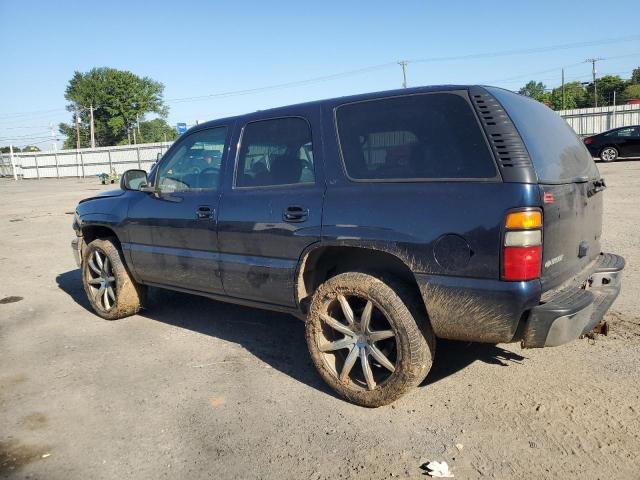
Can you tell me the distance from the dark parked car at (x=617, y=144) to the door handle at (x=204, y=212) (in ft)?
63.8

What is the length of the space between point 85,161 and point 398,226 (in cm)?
4503

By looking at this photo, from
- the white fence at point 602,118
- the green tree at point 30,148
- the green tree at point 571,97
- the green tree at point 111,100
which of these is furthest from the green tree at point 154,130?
the white fence at point 602,118

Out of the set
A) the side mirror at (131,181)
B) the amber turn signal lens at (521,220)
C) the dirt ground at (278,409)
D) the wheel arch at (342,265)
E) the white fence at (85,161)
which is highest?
the white fence at (85,161)

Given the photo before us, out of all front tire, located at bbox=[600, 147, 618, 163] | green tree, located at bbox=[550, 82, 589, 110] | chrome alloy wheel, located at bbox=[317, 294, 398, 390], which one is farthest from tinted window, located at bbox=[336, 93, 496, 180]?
green tree, located at bbox=[550, 82, 589, 110]

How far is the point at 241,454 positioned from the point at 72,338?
106 inches

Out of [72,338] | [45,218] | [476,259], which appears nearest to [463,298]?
[476,259]

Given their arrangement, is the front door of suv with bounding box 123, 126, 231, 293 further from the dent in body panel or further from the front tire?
the front tire

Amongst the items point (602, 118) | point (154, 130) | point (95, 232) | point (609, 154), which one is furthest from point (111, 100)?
point (95, 232)

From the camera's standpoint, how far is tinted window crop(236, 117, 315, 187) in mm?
3531

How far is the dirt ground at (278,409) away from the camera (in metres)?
2.68

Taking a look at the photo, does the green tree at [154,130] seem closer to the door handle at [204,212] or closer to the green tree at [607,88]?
the green tree at [607,88]

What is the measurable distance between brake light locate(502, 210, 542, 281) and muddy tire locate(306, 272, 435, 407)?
0.64 m

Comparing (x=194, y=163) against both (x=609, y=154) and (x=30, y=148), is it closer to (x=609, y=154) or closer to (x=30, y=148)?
(x=609, y=154)

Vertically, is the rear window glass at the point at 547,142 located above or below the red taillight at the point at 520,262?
above
